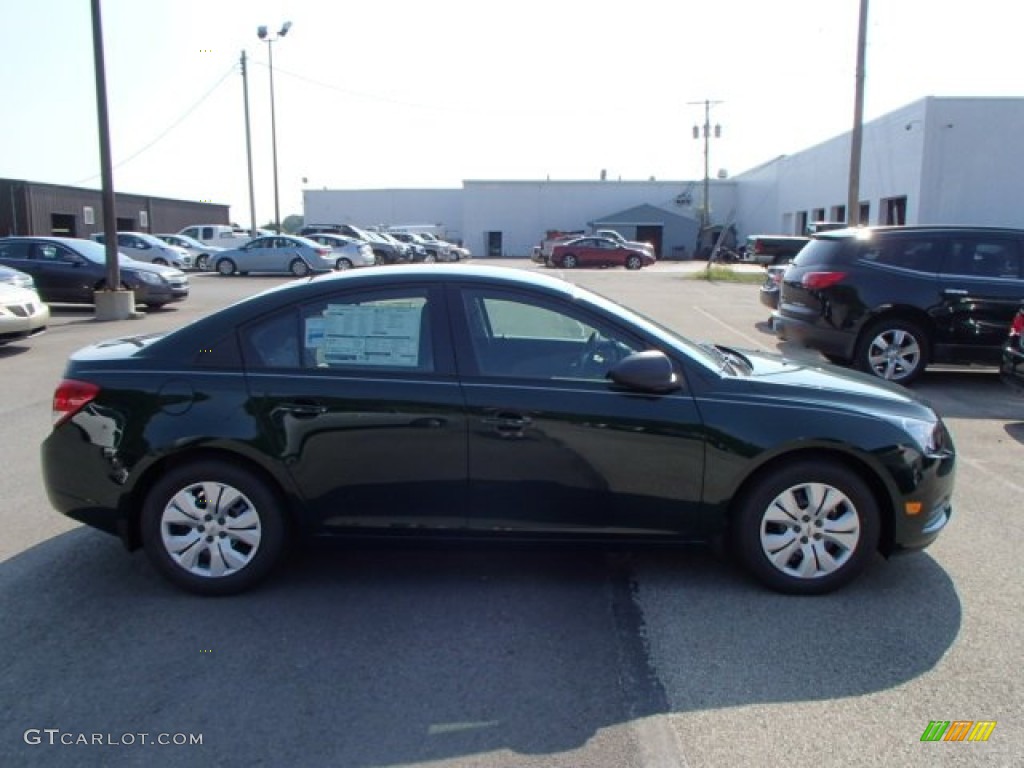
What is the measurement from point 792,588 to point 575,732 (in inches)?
62.8

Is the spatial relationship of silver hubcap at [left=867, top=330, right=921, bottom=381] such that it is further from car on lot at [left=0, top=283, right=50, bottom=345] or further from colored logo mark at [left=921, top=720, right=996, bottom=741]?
car on lot at [left=0, top=283, right=50, bottom=345]

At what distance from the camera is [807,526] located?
161 inches

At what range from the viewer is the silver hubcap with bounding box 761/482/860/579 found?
4074 millimetres

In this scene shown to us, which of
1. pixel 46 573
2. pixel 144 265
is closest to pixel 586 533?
pixel 46 573

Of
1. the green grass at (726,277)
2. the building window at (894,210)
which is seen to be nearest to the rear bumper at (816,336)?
the green grass at (726,277)

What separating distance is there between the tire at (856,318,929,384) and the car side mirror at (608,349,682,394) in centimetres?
646

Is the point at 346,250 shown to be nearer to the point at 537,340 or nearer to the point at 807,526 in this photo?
the point at 537,340

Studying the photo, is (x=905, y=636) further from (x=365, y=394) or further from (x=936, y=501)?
(x=365, y=394)

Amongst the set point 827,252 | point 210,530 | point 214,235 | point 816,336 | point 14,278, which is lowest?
point 210,530

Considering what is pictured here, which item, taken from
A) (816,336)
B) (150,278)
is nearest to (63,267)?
(150,278)

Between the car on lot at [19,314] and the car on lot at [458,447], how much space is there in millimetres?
8586

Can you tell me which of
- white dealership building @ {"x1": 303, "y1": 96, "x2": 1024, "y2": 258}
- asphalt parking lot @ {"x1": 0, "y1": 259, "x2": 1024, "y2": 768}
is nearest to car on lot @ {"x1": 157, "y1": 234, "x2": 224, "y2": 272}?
white dealership building @ {"x1": 303, "y1": 96, "x2": 1024, "y2": 258}

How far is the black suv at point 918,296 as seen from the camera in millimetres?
9359

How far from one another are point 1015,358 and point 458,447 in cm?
629
